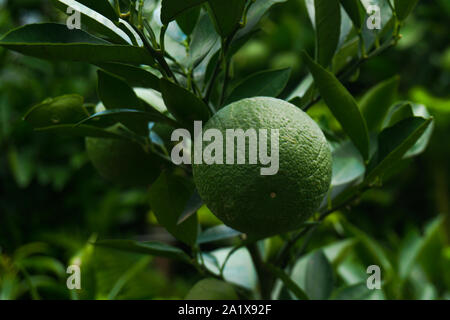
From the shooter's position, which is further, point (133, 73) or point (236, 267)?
point (236, 267)

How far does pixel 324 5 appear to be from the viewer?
A: 0.48 meters

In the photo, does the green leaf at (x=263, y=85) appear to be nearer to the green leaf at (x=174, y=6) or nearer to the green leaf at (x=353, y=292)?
the green leaf at (x=174, y=6)

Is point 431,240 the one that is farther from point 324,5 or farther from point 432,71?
point 432,71

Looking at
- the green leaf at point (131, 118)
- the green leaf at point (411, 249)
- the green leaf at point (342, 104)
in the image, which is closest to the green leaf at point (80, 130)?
the green leaf at point (131, 118)

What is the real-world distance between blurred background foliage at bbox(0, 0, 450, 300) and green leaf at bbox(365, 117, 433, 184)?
32cm

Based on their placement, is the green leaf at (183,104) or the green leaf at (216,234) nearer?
the green leaf at (183,104)

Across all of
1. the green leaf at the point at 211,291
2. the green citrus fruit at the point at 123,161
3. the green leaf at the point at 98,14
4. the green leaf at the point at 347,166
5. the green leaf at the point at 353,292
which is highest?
the green leaf at the point at 98,14

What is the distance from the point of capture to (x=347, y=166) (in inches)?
23.1

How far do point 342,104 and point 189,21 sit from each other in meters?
0.18

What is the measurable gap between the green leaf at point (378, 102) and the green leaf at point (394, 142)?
160 mm

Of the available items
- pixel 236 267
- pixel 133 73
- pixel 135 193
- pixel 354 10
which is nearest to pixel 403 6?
pixel 354 10

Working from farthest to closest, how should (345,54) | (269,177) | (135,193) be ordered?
1. (135,193)
2. (345,54)
3. (269,177)

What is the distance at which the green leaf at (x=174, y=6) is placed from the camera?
1.29 feet

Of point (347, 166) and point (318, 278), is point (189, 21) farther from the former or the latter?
point (318, 278)
